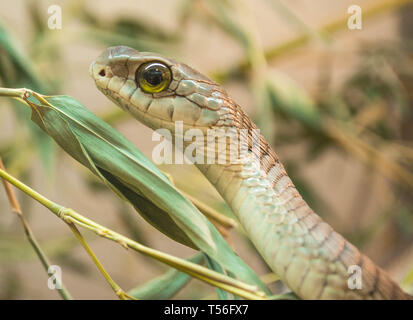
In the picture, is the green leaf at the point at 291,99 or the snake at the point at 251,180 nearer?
the snake at the point at 251,180

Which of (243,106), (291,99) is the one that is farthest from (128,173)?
(291,99)

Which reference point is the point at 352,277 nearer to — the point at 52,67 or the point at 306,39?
the point at 52,67

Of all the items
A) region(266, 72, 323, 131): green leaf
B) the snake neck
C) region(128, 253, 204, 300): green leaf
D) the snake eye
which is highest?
the snake eye

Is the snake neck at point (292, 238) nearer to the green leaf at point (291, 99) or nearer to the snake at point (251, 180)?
the snake at point (251, 180)

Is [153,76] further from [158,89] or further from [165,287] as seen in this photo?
[165,287]

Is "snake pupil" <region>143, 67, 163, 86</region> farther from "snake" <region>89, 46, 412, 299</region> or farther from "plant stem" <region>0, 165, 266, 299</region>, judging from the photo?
"plant stem" <region>0, 165, 266, 299</region>

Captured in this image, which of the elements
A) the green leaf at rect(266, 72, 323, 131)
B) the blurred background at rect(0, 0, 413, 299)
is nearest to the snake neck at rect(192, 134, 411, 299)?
the blurred background at rect(0, 0, 413, 299)

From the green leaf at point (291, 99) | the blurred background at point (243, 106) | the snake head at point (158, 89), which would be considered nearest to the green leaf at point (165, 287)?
the blurred background at point (243, 106)
